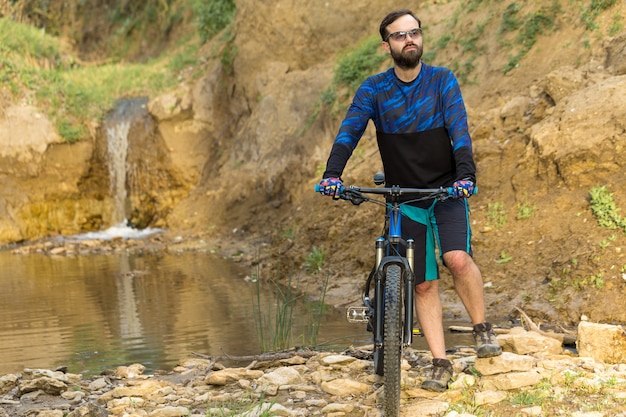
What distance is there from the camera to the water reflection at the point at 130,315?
25.3 feet

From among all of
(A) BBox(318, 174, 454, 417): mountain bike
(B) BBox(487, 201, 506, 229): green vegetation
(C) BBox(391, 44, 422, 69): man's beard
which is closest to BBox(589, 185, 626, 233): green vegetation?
(B) BBox(487, 201, 506, 229): green vegetation

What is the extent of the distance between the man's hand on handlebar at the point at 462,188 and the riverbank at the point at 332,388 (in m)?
1.13

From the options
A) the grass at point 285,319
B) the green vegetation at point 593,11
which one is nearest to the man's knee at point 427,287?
the grass at point 285,319

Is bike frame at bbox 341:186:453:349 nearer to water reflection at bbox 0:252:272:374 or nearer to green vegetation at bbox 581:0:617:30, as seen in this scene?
water reflection at bbox 0:252:272:374

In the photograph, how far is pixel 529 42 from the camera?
12.2 metres

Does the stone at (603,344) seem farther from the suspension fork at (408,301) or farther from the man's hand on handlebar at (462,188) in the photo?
the man's hand on handlebar at (462,188)

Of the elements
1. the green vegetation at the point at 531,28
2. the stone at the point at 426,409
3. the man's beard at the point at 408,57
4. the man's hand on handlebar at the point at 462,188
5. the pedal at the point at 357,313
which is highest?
the green vegetation at the point at 531,28

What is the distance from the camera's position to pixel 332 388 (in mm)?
5508

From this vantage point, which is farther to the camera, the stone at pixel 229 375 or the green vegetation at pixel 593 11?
the green vegetation at pixel 593 11

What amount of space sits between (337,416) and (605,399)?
4.83 feet

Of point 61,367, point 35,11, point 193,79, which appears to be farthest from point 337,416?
point 35,11

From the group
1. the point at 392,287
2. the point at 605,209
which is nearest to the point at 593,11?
the point at 605,209

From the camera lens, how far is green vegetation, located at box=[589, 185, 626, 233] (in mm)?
8500

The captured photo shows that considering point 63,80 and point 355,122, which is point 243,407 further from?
point 63,80
